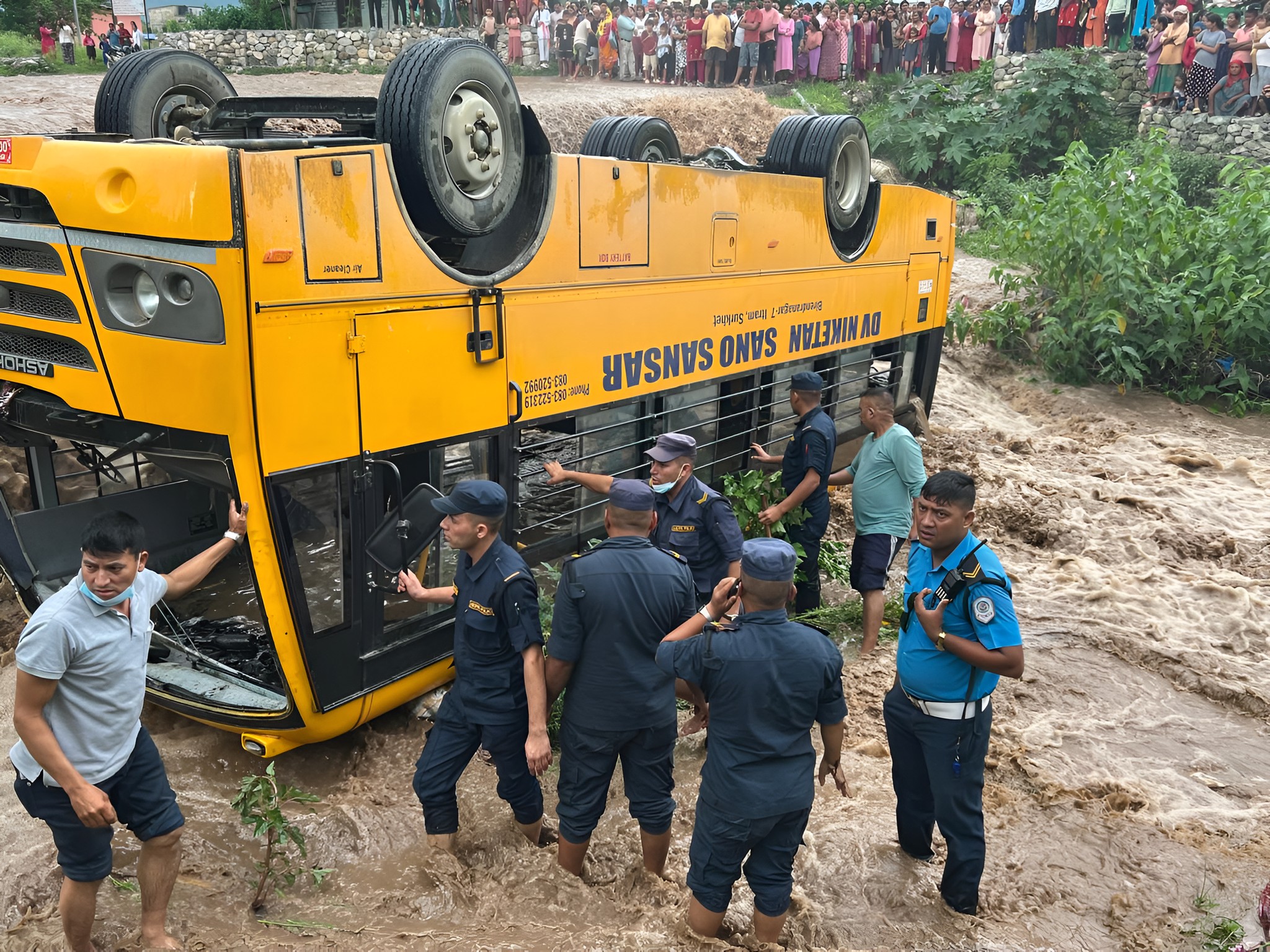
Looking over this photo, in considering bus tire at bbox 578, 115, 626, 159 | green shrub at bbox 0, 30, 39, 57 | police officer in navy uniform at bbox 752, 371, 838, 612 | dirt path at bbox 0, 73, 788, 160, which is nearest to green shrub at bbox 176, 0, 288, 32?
green shrub at bbox 0, 30, 39, 57

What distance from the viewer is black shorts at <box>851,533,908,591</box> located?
653cm

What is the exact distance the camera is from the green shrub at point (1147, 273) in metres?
13.1

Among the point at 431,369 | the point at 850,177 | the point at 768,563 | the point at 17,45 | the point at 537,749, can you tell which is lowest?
the point at 537,749

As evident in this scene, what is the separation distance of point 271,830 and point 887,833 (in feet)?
9.16

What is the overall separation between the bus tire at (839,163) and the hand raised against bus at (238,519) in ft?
17.3

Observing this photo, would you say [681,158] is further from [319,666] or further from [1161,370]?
[1161,370]

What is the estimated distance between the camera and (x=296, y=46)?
23.9m

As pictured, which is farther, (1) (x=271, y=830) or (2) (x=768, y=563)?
(1) (x=271, y=830)

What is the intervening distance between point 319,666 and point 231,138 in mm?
2937

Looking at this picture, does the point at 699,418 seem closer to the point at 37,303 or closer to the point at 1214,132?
the point at 37,303

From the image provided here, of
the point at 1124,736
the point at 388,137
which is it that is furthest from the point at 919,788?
the point at 388,137

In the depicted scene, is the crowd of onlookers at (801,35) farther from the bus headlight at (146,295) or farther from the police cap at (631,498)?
the police cap at (631,498)

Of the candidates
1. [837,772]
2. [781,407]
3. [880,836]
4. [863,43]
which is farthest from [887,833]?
[863,43]

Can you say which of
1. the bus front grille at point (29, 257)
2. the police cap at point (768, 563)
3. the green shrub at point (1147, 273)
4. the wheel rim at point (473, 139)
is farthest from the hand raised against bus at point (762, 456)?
the green shrub at point (1147, 273)
